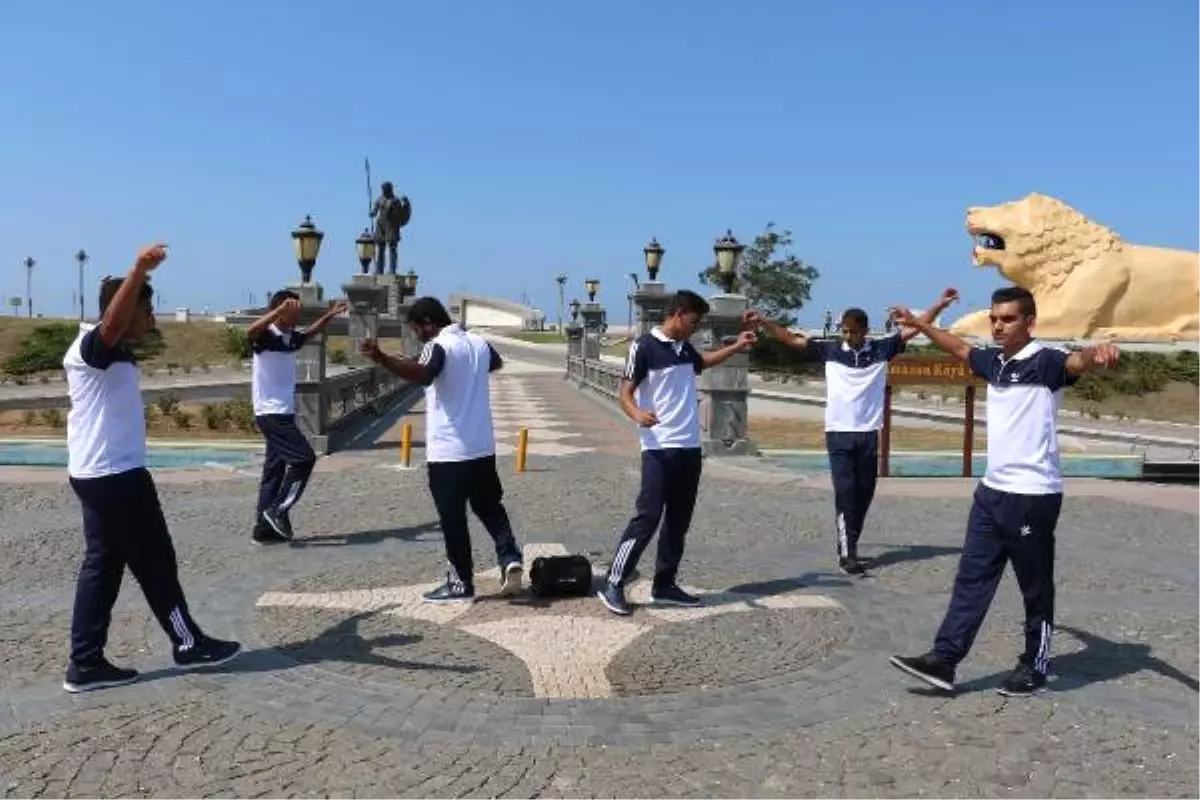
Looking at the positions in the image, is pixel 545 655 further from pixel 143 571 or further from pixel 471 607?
pixel 143 571

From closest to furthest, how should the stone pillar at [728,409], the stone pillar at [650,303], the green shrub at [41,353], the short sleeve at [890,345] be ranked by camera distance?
the short sleeve at [890,345] → the stone pillar at [728,409] → the stone pillar at [650,303] → the green shrub at [41,353]

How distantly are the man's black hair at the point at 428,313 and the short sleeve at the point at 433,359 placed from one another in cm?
20

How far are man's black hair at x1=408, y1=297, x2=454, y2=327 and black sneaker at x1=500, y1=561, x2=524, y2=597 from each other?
1.51 metres

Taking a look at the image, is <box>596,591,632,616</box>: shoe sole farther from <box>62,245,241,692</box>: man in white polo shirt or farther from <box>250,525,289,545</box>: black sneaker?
<box>250,525,289,545</box>: black sneaker

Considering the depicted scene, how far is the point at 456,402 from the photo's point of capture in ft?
18.4

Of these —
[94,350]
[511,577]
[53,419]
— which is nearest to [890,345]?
[511,577]

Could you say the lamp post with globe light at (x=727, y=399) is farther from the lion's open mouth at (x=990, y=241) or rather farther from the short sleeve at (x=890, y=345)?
the lion's open mouth at (x=990, y=241)

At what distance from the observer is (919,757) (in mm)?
3826

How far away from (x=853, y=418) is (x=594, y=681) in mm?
3125

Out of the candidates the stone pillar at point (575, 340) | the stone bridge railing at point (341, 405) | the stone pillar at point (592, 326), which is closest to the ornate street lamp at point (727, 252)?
the stone bridge railing at point (341, 405)

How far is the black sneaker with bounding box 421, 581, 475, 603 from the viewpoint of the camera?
592cm

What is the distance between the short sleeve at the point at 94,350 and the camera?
13.9 feet

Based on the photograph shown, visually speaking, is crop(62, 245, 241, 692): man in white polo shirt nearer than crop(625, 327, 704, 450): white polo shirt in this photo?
Yes

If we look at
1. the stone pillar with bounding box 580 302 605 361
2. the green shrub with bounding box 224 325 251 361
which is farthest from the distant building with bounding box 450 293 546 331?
the stone pillar with bounding box 580 302 605 361
